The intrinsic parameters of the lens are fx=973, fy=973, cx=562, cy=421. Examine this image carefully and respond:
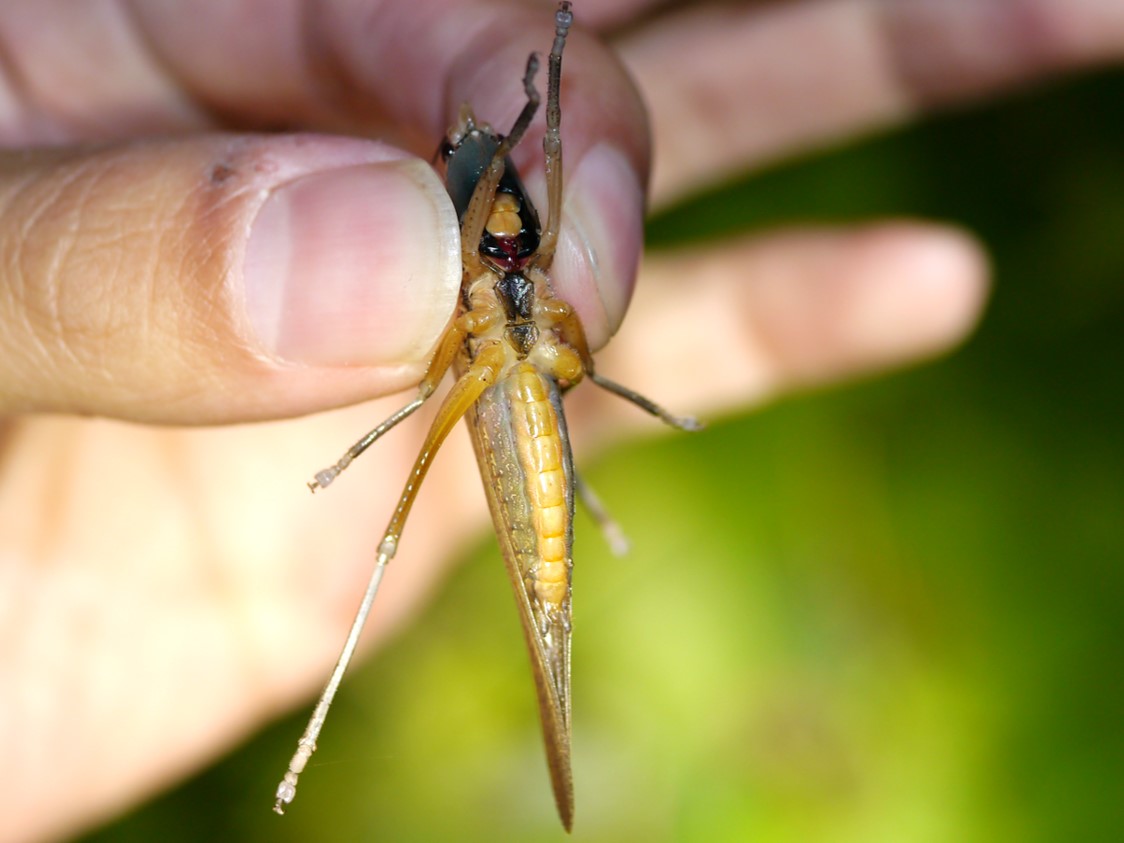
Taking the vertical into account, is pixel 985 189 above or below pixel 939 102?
below

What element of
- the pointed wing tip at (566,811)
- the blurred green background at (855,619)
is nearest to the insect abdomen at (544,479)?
the pointed wing tip at (566,811)

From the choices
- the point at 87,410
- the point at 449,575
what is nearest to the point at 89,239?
the point at 87,410

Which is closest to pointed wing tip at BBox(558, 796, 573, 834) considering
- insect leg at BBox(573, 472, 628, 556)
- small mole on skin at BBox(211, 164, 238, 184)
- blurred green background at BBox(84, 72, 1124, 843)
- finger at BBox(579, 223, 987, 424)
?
insect leg at BBox(573, 472, 628, 556)

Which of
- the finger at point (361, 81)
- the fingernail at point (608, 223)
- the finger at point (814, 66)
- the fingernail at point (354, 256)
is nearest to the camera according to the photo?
the fingernail at point (354, 256)

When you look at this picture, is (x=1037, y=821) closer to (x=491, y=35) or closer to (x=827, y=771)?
(x=827, y=771)

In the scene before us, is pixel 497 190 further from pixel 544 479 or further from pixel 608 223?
pixel 544 479

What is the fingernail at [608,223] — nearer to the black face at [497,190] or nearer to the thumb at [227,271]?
the black face at [497,190]
